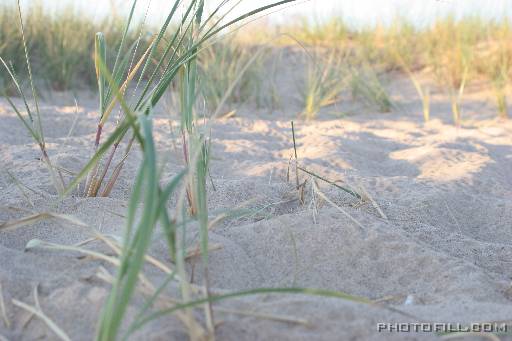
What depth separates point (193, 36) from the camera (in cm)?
125

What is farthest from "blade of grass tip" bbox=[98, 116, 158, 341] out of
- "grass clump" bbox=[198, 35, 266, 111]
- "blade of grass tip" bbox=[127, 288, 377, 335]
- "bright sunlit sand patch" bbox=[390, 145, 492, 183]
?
"grass clump" bbox=[198, 35, 266, 111]

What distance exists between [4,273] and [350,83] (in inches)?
123

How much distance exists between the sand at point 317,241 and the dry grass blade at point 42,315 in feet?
0.04

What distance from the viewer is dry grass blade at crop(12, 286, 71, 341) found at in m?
0.79

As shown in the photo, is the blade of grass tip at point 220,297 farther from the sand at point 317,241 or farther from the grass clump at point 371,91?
the grass clump at point 371,91

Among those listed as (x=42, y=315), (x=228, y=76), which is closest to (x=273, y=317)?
(x=42, y=315)

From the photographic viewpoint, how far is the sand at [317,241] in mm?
845

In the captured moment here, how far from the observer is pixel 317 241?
1.18 meters

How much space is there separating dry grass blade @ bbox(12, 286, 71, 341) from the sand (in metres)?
0.01

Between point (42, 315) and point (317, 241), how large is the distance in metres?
0.53

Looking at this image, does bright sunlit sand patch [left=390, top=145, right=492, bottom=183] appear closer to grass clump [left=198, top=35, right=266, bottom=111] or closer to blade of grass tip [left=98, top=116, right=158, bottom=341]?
blade of grass tip [left=98, top=116, right=158, bottom=341]

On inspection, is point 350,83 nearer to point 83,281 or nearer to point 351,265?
point 351,265

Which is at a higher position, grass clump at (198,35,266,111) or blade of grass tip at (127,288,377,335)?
grass clump at (198,35,266,111)

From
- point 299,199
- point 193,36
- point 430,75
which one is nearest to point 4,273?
point 193,36
